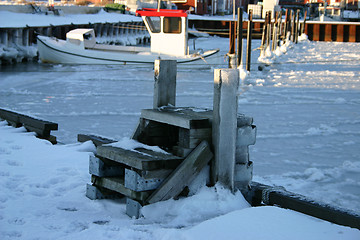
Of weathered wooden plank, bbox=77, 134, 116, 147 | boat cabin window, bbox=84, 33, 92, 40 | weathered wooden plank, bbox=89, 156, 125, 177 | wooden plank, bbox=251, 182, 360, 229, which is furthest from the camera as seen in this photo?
boat cabin window, bbox=84, 33, 92, 40

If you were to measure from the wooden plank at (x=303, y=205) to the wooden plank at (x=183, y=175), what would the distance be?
2.01ft

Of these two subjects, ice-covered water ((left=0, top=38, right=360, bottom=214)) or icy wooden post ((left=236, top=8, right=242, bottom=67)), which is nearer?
ice-covered water ((left=0, top=38, right=360, bottom=214))

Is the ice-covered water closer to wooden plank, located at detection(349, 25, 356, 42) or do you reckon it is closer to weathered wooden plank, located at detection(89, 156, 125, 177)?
weathered wooden plank, located at detection(89, 156, 125, 177)

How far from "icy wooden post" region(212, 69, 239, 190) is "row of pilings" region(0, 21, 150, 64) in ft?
62.9

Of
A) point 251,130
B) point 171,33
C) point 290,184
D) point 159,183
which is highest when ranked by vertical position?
point 171,33

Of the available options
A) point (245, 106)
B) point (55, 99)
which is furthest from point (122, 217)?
point (55, 99)

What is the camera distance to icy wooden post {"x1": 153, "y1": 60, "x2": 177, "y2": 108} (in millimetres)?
5231

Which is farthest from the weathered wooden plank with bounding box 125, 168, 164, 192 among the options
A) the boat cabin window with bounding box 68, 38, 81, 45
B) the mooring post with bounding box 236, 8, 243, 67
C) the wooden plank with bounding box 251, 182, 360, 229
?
the boat cabin window with bounding box 68, 38, 81, 45

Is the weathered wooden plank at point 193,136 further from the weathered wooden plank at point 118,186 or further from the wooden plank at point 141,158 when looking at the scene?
the weathered wooden plank at point 118,186

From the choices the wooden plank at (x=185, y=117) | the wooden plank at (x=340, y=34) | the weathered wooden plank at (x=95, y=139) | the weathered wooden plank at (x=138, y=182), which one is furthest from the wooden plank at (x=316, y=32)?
the weathered wooden plank at (x=138, y=182)

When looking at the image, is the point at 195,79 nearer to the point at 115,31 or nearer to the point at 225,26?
the point at 115,31

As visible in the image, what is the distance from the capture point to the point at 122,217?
4520 millimetres

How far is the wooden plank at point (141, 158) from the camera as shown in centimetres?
428

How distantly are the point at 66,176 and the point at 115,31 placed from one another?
32.4m
